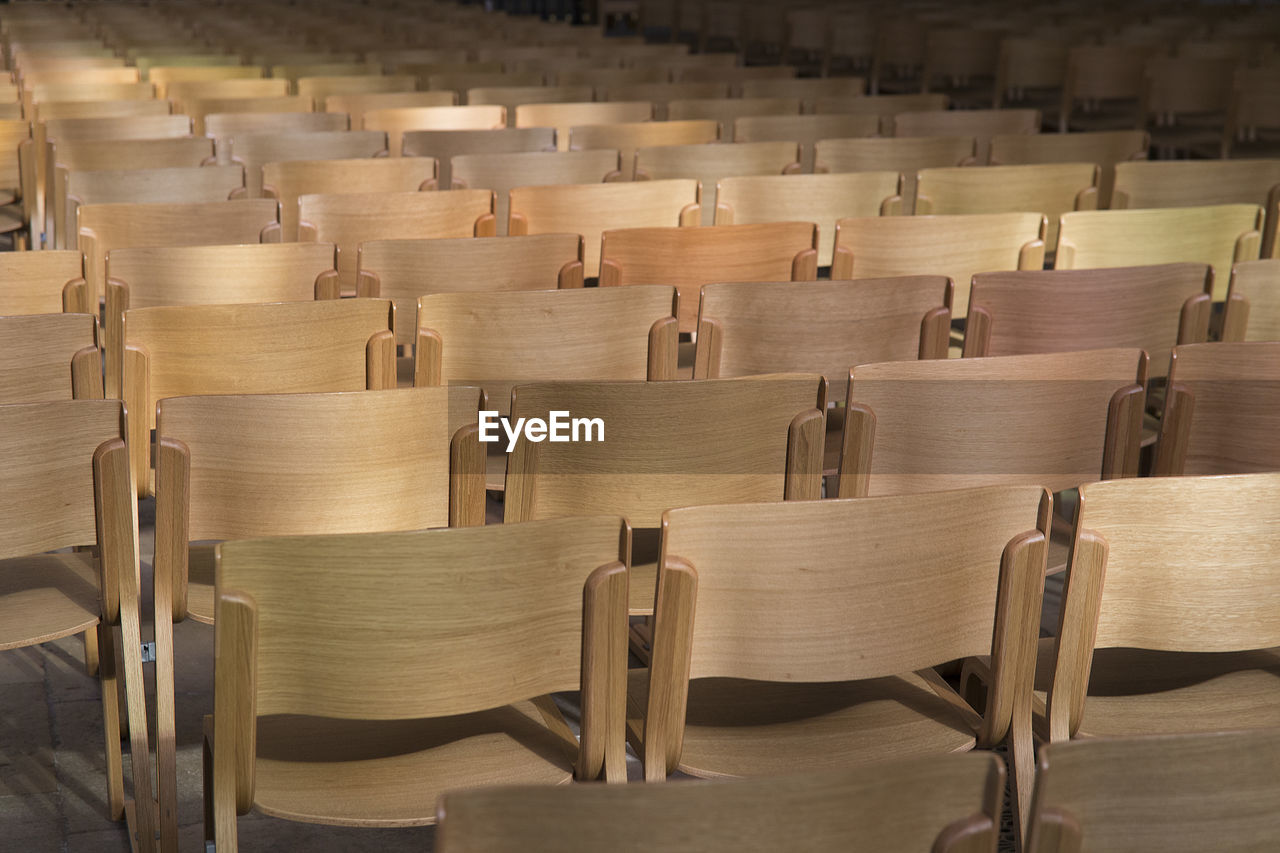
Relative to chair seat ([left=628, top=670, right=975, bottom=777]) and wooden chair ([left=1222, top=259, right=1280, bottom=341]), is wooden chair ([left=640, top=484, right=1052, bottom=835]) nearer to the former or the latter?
chair seat ([left=628, top=670, right=975, bottom=777])

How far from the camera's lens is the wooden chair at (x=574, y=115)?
6703 millimetres

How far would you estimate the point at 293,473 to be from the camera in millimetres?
2451

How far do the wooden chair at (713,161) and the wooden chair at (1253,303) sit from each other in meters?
2.30

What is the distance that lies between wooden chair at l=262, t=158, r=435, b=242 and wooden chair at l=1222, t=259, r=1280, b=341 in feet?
9.91

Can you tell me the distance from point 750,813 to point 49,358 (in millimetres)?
2175

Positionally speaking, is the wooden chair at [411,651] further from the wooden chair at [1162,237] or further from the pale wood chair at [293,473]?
the wooden chair at [1162,237]

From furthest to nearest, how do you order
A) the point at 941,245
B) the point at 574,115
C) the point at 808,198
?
the point at 574,115, the point at 808,198, the point at 941,245

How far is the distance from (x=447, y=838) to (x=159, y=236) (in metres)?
3.53

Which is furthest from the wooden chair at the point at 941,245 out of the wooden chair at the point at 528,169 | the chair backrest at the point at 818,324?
the wooden chair at the point at 528,169

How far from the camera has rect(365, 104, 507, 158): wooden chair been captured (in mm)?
6453

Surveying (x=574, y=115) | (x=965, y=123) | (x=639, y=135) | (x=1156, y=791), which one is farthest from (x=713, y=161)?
(x=1156, y=791)

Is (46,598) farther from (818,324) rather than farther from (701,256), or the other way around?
(701,256)

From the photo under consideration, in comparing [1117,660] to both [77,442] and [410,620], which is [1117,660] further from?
[77,442]

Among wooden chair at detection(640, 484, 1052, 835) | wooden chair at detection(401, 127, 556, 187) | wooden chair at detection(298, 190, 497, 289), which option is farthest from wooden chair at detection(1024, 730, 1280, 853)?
wooden chair at detection(401, 127, 556, 187)
